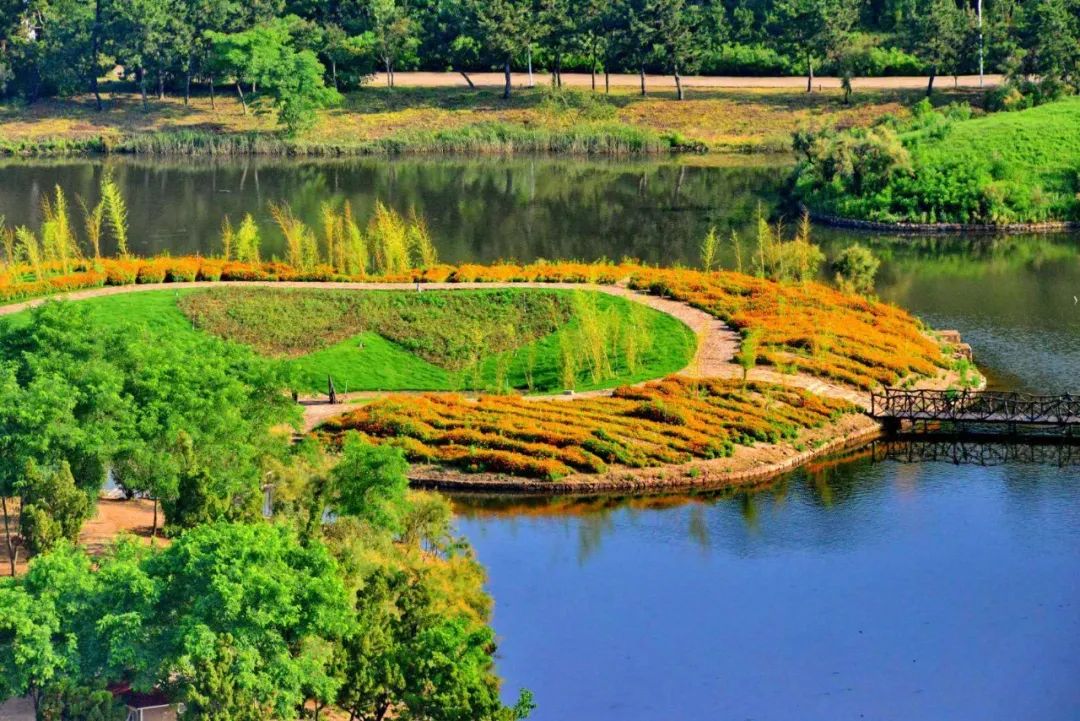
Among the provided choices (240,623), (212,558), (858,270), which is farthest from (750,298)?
(240,623)

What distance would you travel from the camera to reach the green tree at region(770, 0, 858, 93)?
161 meters

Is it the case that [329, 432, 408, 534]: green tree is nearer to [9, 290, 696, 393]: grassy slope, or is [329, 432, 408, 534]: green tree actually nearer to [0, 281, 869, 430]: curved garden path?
[0, 281, 869, 430]: curved garden path

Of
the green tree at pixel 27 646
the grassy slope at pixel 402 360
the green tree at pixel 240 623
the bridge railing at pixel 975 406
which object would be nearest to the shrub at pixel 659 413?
the grassy slope at pixel 402 360

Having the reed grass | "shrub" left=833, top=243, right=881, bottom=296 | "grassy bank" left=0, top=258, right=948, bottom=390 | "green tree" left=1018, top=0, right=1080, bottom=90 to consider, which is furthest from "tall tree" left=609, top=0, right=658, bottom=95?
"grassy bank" left=0, top=258, right=948, bottom=390

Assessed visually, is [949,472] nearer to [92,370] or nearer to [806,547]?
[806,547]

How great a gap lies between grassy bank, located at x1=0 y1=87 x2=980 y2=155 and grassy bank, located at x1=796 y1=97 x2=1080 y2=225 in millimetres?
22947

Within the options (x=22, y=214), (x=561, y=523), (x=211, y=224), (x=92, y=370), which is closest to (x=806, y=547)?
(x=561, y=523)

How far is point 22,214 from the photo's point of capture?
125438 mm

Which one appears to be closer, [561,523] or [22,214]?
[561,523]

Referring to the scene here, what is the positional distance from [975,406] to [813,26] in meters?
94.1

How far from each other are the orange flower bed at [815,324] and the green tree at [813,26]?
2795 inches

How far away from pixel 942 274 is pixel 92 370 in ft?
201

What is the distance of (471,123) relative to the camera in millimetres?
160625

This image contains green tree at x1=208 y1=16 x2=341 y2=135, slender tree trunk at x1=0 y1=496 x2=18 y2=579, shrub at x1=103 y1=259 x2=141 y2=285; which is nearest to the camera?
slender tree trunk at x1=0 y1=496 x2=18 y2=579
